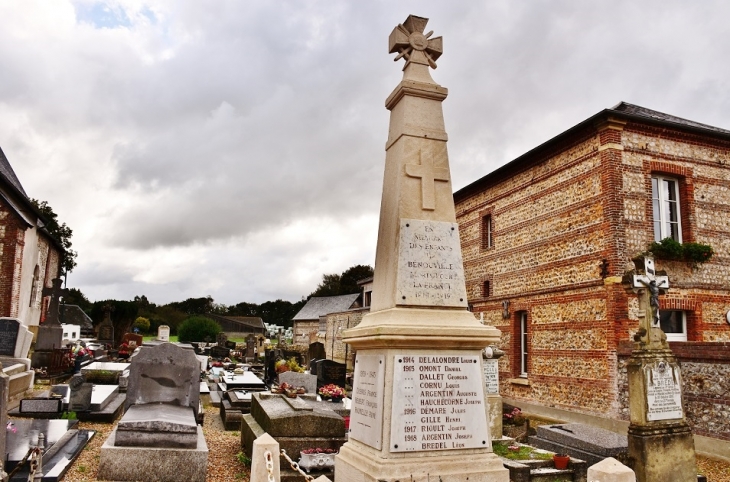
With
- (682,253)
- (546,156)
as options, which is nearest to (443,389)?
(682,253)

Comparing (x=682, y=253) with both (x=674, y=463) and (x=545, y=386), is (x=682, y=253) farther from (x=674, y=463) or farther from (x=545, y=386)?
(x=674, y=463)

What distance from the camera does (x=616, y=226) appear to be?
13016 mm

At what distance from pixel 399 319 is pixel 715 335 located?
1204 cm

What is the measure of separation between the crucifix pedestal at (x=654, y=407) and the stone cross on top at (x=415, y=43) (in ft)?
17.7

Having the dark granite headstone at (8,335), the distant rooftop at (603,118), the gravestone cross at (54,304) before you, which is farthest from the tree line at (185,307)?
the distant rooftop at (603,118)

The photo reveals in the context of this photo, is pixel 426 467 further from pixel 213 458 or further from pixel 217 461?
pixel 213 458

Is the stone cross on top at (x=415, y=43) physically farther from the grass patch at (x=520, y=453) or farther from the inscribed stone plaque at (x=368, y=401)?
the grass patch at (x=520, y=453)

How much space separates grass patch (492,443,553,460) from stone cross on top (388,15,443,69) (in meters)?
5.70

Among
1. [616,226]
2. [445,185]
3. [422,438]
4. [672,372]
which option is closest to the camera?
[422,438]

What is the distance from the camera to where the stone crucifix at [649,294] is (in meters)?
8.49

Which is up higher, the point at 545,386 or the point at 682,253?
the point at 682,253

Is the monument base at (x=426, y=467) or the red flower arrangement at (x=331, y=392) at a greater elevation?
the monument base at (x=426, y=467)

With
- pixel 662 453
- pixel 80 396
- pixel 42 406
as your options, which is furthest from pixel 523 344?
pixel 42 406

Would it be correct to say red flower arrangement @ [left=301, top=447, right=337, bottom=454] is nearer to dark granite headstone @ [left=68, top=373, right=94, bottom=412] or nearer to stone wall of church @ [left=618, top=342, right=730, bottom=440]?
dark granite headstone @ [left=68, top=373, right=94, bottom=412]
